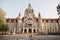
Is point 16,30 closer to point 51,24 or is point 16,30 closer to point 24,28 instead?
point 24,28

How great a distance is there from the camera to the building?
23.2 meters

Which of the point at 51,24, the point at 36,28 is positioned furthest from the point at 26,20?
the point at 51,24

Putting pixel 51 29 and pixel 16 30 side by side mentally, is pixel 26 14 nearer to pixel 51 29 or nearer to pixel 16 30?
pixel 16 30

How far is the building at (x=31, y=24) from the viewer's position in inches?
914

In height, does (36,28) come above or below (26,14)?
below

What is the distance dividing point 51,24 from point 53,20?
0.90 m

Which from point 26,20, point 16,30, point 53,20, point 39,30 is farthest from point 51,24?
point 16,30

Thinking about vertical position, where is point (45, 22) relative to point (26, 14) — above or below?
below

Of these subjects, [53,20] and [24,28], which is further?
[53,20]

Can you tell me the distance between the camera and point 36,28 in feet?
76.3

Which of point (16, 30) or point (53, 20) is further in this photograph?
point (53, 20)

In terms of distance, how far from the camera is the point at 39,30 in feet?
75.0

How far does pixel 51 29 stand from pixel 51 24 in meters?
1.18

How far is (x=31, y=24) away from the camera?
23.5 metres
